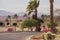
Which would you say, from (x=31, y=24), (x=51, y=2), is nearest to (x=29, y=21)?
(x=31, y=24)

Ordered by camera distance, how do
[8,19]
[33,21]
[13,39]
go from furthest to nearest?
[8,19], [33,21], [13,39]

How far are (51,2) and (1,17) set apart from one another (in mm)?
79071

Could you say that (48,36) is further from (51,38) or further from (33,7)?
(33,7)

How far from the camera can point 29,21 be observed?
39406 millimetres

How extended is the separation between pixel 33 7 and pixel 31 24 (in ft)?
9.16

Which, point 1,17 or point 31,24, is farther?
point 1,17

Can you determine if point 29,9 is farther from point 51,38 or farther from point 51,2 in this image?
point 51,38

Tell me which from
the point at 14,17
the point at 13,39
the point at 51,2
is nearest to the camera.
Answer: the point at 13,39

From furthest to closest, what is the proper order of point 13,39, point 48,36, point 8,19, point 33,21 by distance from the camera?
point 8,19, point 33,21, point 13,39, point 48,36

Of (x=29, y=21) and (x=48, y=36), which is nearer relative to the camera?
(x=48, y=36)

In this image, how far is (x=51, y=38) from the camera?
1731 centimetres

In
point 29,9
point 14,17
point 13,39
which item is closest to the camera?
point 13,39

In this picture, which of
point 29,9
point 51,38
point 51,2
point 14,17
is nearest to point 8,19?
point 14,17

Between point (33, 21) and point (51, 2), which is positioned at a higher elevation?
point (51, 2)
